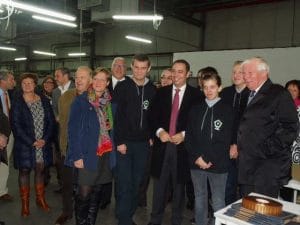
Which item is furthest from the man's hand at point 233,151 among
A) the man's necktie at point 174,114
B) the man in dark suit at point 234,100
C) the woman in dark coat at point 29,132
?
the woman in dark coat at point 29,132

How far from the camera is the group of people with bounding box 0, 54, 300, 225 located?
2432 mm

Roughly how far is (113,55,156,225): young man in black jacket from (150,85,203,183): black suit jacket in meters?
0.08

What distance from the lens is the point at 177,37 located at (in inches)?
555

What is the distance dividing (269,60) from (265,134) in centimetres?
662

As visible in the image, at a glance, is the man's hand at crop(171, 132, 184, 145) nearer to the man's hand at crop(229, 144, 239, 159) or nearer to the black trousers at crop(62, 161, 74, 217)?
the man's hand at crop(229, 144, 239, 159)

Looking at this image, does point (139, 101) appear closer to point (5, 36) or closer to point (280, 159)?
point (280, 159)

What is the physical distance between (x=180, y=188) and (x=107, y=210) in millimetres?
1106

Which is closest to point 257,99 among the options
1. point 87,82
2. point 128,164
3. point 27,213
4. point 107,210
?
point 128,164

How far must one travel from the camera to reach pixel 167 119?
3.00 meters

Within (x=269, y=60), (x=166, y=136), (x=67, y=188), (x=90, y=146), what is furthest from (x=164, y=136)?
(x=269, y=60)

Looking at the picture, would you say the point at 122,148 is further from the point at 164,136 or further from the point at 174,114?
the point at 174,114

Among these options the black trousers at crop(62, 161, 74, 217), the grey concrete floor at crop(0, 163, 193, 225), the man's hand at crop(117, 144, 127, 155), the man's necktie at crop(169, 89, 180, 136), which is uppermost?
the man's necktie at crop(169, 89, 180, 136)

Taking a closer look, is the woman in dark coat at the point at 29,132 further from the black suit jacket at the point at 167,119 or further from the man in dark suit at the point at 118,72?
the black suit jacket at the point at 167,119

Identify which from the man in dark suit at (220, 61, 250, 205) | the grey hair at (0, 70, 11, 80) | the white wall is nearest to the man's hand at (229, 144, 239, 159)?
the man in dark suit at (220, 61, 250, 205)
